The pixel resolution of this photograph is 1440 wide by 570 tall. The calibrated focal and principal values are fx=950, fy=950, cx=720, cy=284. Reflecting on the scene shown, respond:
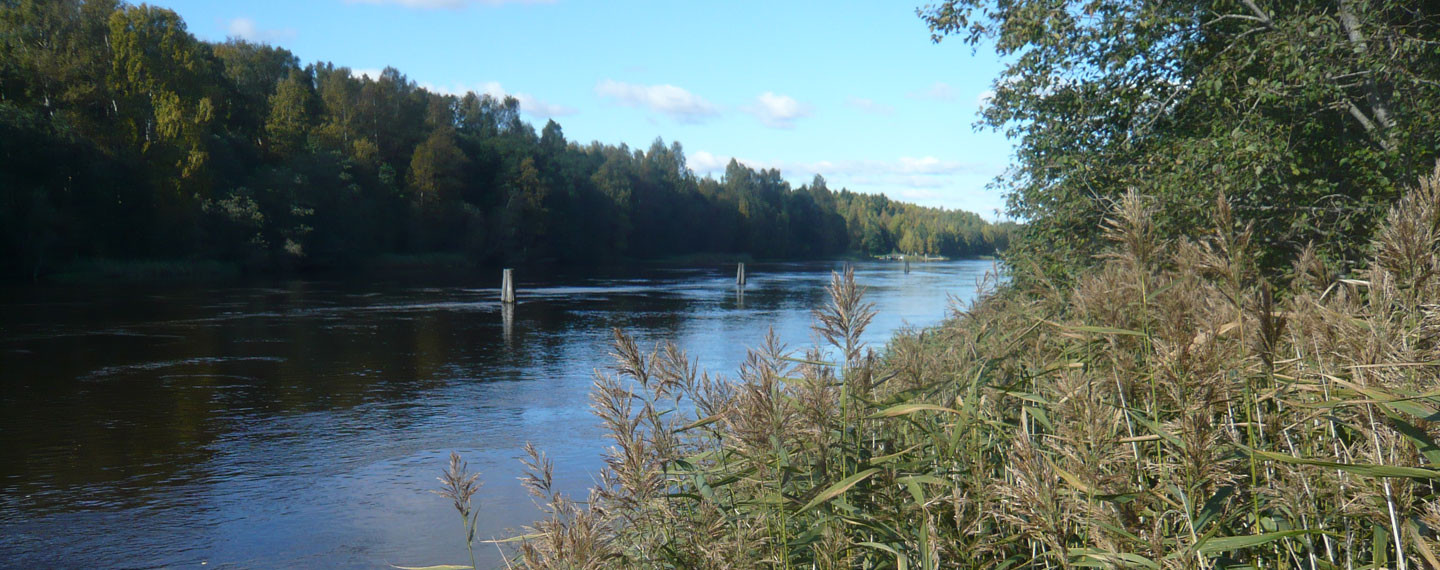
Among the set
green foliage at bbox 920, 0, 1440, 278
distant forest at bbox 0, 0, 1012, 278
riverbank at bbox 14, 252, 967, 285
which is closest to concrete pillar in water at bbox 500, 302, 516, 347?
distant forest at bbox 0, 0, 1012, 278

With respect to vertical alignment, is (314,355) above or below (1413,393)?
below

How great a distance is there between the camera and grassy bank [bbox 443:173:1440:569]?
217 cm

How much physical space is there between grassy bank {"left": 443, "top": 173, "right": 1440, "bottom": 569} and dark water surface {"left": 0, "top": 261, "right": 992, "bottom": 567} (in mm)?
2219

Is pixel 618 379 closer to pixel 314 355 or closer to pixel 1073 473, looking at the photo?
pixel 1073 473

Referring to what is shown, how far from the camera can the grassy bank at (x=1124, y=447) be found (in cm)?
217

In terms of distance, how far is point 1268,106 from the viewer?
10.9m

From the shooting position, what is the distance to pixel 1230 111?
38.0ft

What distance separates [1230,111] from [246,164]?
64117mm

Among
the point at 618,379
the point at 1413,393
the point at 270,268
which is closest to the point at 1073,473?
the point at 1413,393

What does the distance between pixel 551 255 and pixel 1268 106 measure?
85.6 metres

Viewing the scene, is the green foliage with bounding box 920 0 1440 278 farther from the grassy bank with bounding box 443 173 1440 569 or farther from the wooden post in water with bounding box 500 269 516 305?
the wooden post in water with bounding box 500 269 516 305

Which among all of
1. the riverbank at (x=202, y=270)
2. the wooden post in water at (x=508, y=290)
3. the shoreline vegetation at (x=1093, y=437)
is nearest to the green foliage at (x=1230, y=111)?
the shoreline vegetation at (x=1093, y=437)

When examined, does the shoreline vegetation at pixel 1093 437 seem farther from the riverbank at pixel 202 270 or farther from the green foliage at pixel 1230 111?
the riverbank at pixel 202 270

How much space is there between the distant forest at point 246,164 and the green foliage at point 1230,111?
4372mm
